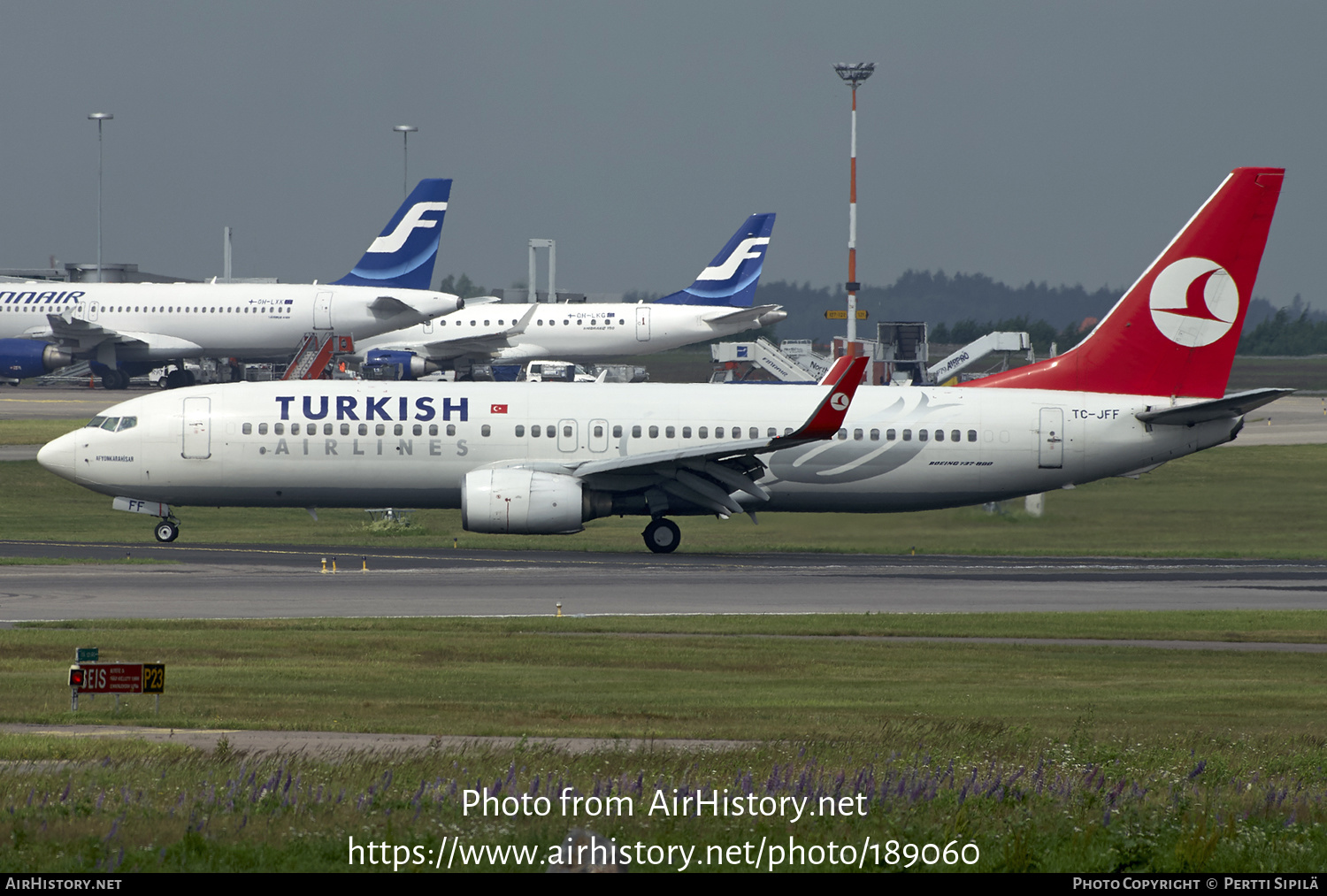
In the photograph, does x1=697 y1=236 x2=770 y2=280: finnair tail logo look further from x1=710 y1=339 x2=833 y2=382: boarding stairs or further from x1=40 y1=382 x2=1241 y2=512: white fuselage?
x1=40 y1=382 x2=1241 y2=512: white fuselage

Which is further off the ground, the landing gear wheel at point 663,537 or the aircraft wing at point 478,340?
the aircraft wing at point 478,340

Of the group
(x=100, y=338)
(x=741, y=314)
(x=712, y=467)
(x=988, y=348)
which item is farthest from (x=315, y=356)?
(x=988, y=348)

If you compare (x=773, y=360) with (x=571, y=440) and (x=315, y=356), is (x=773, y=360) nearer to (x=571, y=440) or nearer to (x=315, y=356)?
(x=315, y=356)

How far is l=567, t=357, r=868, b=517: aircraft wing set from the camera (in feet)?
118

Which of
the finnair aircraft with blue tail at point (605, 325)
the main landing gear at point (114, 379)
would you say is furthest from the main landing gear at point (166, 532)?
the finnair aircraft with blue tail at point (605, 325)

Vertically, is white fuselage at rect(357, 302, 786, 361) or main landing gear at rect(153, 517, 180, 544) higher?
white fuselage at rect(357, 302, 786, 361)

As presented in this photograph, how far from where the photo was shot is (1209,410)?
37.5m

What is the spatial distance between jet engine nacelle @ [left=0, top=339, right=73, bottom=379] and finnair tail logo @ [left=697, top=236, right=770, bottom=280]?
130ft

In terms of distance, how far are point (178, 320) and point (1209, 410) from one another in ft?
201

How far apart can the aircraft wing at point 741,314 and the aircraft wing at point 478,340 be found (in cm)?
1203

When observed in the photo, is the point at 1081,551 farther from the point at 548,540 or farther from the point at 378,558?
the point at 378,558

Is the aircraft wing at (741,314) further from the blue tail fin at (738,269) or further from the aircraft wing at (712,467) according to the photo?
the aircraft wing at (712,467)

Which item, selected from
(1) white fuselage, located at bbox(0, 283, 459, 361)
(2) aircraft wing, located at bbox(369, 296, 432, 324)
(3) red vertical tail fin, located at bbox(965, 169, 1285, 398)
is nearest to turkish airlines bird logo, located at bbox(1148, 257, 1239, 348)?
(3) red vertical tail fin, located at bbox(965, 169, 1285, 398)

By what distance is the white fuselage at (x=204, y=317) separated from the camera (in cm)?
8244
